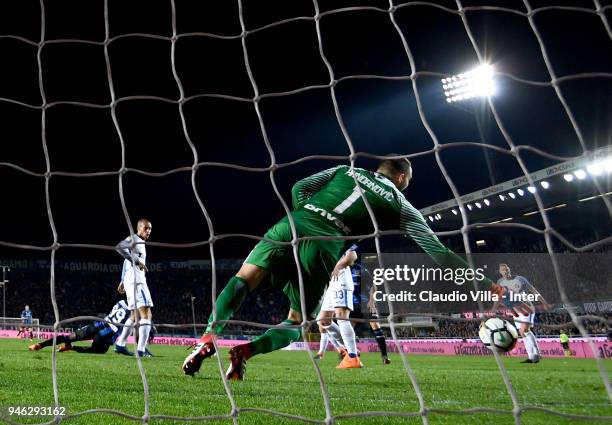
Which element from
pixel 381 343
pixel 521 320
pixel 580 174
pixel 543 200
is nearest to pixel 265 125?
pixel 543 200

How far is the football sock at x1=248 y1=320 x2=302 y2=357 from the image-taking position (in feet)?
10.1

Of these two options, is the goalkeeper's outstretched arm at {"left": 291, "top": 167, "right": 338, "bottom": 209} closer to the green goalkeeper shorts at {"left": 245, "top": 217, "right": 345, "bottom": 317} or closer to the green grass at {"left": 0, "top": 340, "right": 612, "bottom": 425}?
the green goalkeeper shorts at {"left": 245, "top": 217, "right": 345, "bottom": 317}

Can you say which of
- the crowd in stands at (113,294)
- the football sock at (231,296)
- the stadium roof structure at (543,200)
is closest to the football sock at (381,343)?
the football sock at (231,296)

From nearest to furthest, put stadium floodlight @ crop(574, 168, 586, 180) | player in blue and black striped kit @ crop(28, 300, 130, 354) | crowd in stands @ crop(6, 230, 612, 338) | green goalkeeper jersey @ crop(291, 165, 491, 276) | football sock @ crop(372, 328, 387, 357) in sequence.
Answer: green goalkeeper jersey @ crop(291, 165, 491, 276) → player in blue and black striped kit @ crop(28, 300, 130, 354) → football sock @ crop(372, 328, 387, 357) → stadium floodlight @ crop(574, 168, 586, 180) → crowd in stands @ crop(6, 230, 612, 338)

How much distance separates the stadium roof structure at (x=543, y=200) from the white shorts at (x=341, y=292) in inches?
394

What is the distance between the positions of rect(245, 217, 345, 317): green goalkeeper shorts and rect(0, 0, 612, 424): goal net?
23.6 ft

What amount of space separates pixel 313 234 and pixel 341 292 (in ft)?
10.7

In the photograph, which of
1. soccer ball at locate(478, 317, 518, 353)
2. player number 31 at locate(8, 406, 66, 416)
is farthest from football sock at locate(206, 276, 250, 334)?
soccer ball at locate(478, 317, 518, 353)

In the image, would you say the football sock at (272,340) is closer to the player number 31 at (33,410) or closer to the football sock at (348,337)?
the player number 31 at (33,410)

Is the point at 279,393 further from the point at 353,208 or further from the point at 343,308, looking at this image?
the point at 343,308

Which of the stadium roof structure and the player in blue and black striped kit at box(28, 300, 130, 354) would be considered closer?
the player in blue and black striped kit at box(28, 300, 130, 354)

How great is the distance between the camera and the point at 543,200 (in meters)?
17.7

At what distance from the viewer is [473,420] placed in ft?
8.88

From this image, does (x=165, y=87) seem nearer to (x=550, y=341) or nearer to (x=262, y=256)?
(x=550, y=341)
